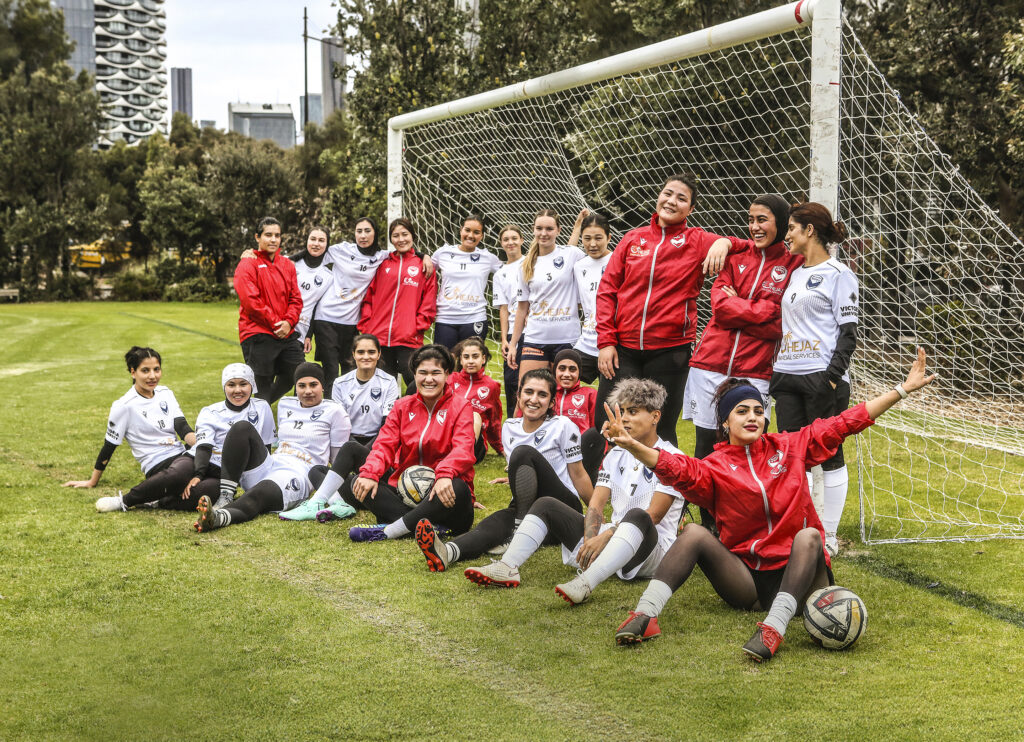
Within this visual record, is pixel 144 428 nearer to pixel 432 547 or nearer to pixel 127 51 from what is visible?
pixel 432 547

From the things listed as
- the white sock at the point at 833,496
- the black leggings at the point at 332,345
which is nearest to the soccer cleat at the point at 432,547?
the white sock at the point at 833,496

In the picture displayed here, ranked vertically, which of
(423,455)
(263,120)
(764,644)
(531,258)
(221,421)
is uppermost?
(263,120)

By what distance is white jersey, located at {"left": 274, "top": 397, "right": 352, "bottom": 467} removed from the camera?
19.8 feet

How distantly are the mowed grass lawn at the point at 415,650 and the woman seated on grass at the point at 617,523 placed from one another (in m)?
0.12

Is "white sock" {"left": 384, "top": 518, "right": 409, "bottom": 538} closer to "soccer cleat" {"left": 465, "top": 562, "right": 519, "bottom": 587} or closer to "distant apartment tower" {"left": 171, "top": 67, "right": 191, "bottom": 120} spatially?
"soccer cleat" {"left": 465, "top": 562, "right": 519, "bottom": 587}

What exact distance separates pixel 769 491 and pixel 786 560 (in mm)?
306

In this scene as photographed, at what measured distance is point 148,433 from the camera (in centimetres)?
595

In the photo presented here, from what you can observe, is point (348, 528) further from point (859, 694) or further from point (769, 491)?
point (859, 694)

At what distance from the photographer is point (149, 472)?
593cm

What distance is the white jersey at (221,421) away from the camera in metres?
5.90

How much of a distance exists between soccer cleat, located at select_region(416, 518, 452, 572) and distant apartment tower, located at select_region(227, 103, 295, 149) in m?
136

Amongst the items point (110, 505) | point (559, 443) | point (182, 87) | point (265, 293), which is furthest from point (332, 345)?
point (182, 87)

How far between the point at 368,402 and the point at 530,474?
2.08 metres

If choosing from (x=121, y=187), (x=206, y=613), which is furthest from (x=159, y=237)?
(x=206, y=613)
